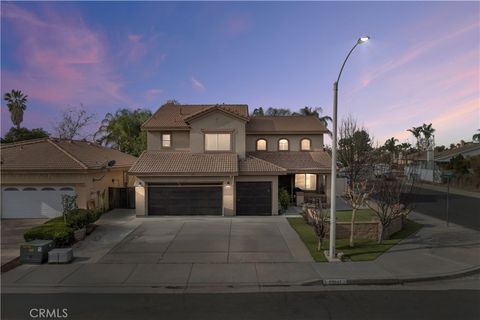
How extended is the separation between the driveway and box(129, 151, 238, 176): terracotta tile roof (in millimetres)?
Result: 6589

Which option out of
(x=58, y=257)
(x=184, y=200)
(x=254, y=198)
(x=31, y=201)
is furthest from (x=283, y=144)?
(x=58, y=257)

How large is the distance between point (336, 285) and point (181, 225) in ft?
37.6

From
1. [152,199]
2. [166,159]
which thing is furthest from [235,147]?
[152,199]

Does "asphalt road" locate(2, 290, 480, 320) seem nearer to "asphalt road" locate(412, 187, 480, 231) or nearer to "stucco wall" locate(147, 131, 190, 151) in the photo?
"asphalt road" locate(412, 187, 480, 231)

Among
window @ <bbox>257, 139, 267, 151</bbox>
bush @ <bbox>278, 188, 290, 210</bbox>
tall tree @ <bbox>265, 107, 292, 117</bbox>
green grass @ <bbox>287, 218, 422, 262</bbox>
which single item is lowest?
green grass @ <bbox>287, 218, 422, 262</bbox>

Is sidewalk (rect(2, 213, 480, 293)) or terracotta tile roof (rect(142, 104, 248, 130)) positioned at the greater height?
terracotta tile roof (rect(142, 104, 248, 130))

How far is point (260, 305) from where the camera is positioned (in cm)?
978

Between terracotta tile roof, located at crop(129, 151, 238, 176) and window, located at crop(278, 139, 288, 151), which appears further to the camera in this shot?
window, located at crop(278, 139, 288, 151)

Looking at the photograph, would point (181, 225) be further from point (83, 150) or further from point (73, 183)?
point (83, 150)

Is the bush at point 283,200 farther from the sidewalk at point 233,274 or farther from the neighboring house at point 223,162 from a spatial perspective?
the sidewalk at point 233,274

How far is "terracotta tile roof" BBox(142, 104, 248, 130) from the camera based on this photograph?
90.3 feet

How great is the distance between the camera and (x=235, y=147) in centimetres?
2684

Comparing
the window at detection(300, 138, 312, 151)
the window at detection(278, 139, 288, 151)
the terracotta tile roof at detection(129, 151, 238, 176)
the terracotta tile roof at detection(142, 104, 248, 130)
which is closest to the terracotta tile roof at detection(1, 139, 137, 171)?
the terracotta tile roof at detection(129, 151, 238, 176)

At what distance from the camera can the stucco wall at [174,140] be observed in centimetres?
2783
